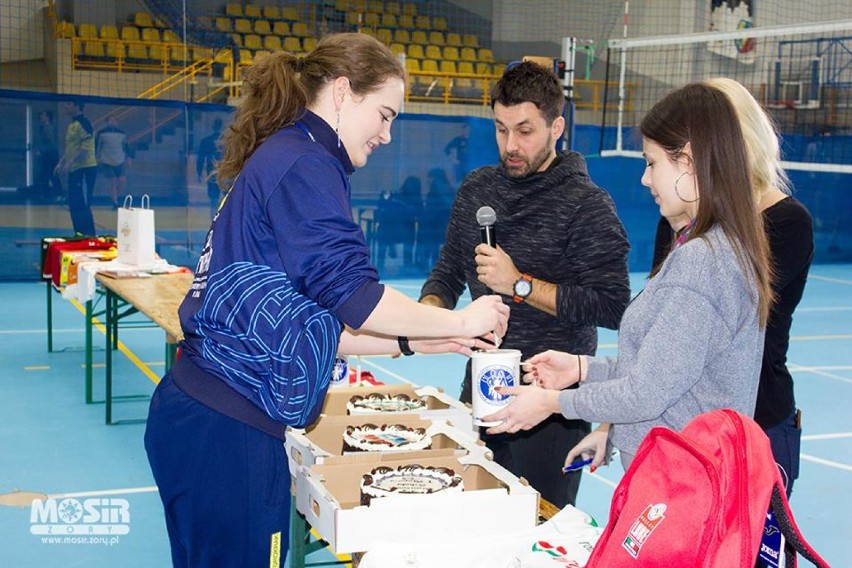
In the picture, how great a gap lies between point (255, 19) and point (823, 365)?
12.3m

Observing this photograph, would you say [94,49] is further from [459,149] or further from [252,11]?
[459,149]

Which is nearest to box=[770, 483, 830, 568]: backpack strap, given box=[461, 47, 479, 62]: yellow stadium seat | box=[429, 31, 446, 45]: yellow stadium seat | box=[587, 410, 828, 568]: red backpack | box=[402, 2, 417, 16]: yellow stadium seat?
box=[587, 410, 828, 568]: red backpack

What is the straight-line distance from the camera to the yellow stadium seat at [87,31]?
668 inches

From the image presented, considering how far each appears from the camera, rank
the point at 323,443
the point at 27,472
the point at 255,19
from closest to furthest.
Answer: the point at 323,443 → the point at 27,472 → the point at 255,19

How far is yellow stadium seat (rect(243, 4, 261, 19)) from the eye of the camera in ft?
57.1

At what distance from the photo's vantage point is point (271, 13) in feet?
57.7

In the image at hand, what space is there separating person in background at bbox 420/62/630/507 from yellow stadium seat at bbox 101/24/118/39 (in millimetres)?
15131

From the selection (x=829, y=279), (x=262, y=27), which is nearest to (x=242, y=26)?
(x=262, y=27)

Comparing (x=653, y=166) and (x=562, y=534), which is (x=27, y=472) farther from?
(x=653, y=166)

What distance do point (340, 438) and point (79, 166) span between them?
1000cm

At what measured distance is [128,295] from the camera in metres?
5.60

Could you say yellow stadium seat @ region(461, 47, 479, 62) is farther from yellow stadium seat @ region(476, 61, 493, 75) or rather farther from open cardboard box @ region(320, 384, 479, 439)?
open cardboard box @ region(320, 384, 479, 439)

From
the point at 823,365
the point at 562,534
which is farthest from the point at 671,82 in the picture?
the point at 562,534

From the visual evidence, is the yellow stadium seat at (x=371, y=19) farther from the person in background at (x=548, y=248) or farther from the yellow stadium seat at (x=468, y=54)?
the person in background at (x=548, y=248)
